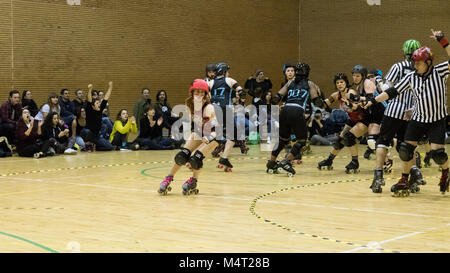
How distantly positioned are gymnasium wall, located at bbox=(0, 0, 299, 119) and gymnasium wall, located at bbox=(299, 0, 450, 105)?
26.8 inches

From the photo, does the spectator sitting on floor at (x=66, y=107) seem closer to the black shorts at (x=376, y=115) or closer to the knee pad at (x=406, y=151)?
the black shorts at (x=376, y=115)

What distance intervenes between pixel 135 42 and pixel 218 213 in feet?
35.9

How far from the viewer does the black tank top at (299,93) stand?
8938mm

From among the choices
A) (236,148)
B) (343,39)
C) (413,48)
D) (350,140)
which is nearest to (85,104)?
(236,148)

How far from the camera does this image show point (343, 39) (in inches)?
758

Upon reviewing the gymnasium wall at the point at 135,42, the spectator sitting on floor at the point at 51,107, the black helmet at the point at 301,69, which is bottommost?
the spectator sitting on floor at the point at 51,107

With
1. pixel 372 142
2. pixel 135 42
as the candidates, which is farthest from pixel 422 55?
pixel 135 42

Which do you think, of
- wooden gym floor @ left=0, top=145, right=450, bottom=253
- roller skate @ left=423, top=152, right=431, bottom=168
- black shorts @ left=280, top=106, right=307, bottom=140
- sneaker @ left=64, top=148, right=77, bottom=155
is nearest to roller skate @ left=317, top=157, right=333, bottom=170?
wooden gym floor @ left=0, top=145, right=450, bottom=253

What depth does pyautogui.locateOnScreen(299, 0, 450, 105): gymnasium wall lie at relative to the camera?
1772 centimetres

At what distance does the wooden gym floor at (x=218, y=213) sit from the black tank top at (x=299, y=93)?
1.05 m

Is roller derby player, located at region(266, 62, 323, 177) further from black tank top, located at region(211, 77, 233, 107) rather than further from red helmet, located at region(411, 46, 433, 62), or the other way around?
red helmet, located at region(411, 46, 433, 62)

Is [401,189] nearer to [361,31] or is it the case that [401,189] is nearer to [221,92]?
[221,92]

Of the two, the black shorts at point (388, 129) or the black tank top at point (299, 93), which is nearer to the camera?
the black shorts at point (388, 129)

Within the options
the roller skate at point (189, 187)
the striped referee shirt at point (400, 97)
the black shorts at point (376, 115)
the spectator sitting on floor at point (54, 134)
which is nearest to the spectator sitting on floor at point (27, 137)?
the spectator sitting on floor at point (54, 134)
